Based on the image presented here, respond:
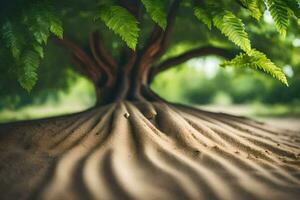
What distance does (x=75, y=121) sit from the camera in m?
3.89

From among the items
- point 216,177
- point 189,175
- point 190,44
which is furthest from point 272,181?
point 190,44

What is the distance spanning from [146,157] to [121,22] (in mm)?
1028

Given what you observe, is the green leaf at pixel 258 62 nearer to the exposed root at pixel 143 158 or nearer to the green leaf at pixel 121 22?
the exposed root at pixel 143 158

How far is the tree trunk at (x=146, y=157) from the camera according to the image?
250cm

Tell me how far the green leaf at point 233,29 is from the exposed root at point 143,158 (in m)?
0.85

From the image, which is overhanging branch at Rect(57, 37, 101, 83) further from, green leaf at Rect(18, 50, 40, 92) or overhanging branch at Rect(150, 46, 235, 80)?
green leaf at Rect(18, 50, 40, 92)

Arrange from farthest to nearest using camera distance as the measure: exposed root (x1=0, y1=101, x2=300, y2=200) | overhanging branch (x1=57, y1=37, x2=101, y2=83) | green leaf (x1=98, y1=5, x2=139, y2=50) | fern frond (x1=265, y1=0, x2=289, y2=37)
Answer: overhanging branch (x1=57, y1=37, x2=101, y2=83)
green leaf (x1=98, y1=5, x2=139, y2=50)
fern frond (x1=265, y1=0, x2=289, y2=37)
exposed root (x1=0, y1=101, x2=300, y2=200)

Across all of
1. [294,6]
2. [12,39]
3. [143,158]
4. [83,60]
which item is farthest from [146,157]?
[83,60]

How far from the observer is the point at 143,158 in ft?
9.87

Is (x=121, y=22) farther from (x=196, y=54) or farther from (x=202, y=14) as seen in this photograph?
(x=196, y=54)

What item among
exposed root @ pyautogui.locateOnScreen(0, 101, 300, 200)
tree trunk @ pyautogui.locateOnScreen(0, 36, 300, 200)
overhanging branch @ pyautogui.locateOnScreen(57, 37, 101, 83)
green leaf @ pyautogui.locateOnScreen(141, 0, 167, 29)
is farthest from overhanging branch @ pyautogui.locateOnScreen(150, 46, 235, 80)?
green leaf @ pyautogui.locateOnScreen(141, 0, 167, 29)

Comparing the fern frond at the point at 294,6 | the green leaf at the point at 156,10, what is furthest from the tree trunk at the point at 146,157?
the fern frond at the point at 294,6

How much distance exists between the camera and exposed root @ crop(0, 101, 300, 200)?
8.18ft

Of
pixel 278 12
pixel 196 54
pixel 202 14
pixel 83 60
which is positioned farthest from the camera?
pixel 196 54
